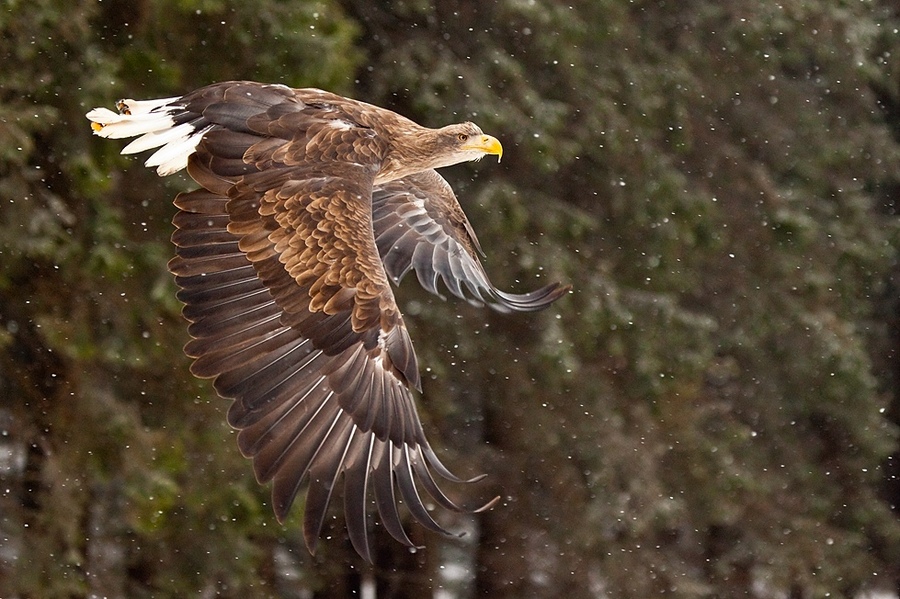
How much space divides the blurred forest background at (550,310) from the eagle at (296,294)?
2507 mm

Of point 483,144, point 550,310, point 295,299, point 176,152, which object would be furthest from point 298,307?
point 550,310

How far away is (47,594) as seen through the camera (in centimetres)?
830

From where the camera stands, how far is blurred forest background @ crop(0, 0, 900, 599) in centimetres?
814

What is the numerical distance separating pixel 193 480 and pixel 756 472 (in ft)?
21.0

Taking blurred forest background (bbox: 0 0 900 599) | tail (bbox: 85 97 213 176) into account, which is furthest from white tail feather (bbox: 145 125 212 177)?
blurred forest background (bbox: 0 0 900 599)

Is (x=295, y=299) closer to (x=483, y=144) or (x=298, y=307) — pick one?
(x=298, y=307)

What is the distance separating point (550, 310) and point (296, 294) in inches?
229

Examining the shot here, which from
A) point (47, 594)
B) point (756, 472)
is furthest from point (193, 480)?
point (756, 472)

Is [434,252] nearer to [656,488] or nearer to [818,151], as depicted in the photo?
[656,488]

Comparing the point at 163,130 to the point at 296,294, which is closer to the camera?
the point at 296,294

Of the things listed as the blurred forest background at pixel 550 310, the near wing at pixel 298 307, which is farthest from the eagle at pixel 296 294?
the blurred forest background at pixel 550 310

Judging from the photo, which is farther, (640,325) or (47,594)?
(640,325)

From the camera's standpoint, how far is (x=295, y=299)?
16.3 feet

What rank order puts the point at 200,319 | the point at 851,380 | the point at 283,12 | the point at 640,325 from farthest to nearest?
the point at 851,380 → the point at 640,325 → the point at 283,12 → the point at 200,319
